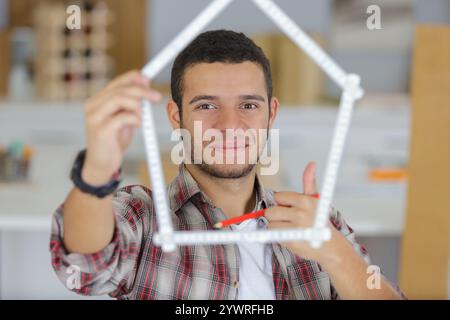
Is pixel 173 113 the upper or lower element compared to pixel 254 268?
upper

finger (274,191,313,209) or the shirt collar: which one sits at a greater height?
the shirt collar

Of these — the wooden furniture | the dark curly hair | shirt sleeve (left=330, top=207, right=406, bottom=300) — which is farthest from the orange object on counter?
the dark curly hair

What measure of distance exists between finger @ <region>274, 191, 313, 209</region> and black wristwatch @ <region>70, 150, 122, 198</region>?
0.40 feet

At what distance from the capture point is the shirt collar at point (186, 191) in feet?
1.95

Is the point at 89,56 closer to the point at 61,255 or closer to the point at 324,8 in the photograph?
the point at 324,8

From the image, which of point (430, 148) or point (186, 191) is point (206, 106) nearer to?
point (186, 191)

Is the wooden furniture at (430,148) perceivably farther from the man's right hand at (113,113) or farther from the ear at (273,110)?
the man's right hand at (113,113)

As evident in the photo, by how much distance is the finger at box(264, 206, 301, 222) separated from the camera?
21.5 inches

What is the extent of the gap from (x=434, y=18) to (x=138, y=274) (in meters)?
2.26

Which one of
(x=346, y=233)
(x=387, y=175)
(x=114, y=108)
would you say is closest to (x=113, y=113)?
(x=114, y=108)

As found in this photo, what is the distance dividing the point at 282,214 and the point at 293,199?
0.01 m

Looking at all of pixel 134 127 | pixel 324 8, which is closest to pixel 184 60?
pixel 134 127

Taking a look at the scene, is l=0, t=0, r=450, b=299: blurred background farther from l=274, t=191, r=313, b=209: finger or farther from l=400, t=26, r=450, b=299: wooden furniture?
l=274, t=191, r=313, b=209: finger

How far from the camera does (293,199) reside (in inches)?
21.6
